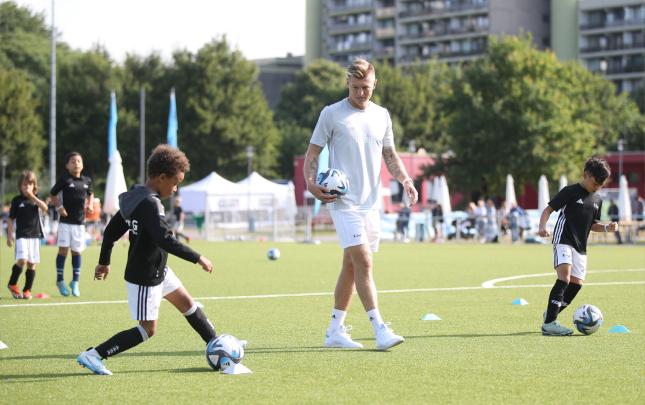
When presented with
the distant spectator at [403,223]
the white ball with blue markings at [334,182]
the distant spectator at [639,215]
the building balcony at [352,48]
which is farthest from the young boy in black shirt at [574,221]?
the building balcony at [352,48]

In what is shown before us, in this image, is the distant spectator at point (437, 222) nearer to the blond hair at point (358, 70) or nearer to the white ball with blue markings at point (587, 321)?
the white ball with blue markings at point (587, 321)

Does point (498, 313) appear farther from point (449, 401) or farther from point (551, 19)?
point (551, 19)

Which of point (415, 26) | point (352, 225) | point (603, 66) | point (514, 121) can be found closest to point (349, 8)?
point (415, 26)

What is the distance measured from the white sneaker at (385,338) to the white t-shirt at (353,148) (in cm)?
108

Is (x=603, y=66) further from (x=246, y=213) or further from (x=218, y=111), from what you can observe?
(x=246, y=213)

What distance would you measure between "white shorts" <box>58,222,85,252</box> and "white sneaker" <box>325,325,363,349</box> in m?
7.57

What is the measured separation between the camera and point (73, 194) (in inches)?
624

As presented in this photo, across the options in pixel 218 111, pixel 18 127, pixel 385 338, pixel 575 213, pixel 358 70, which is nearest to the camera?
pixel 385 338

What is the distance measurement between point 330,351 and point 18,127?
68.8 m

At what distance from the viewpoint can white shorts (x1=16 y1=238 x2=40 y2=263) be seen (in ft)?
50.2

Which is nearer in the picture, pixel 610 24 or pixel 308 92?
pixel 308 92

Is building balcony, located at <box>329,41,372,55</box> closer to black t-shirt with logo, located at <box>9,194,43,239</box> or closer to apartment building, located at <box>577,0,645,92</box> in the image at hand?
apartment building, located at <box>577,0,645,92</box>

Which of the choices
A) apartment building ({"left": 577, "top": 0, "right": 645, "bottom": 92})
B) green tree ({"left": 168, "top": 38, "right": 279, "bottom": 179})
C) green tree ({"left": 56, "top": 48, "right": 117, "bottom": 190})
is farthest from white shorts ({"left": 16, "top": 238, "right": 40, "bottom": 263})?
apartment building ({"left": 577, "top": 0, "right": 645, "bottom": 92})

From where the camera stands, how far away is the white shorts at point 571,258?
10820 mm
